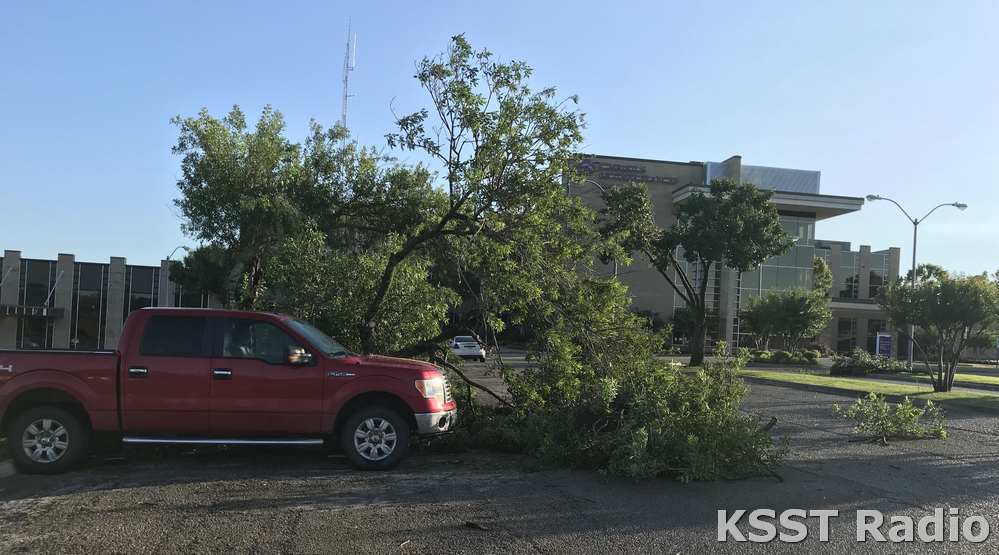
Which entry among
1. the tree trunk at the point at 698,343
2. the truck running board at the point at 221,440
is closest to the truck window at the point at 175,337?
the truck running board at the point at 221,440

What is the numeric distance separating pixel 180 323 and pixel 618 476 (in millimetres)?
5245

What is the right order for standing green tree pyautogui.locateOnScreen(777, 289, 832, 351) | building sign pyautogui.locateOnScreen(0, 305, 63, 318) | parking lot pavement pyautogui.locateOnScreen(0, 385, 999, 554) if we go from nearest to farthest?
1. parking lot pavement pyautogui.locateOnScreen(0, 385, 999, 554)
2. standing green tree pyautogui.locateOnScreen(777, 289, 832, 351)
3. building sign pyautogui.locateOnScreen(0, 305, 63, 318)

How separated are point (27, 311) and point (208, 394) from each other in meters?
47.1

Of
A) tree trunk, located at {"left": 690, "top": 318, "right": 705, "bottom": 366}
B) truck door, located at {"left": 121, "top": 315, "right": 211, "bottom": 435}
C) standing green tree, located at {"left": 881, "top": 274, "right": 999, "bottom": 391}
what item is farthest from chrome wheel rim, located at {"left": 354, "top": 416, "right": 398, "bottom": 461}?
tree trunk, located at {"left": 690, "top": 318, "right": 705, "bottom": 366}

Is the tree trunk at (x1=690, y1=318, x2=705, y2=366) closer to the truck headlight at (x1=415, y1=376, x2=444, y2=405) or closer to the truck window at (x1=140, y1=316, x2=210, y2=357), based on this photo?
the truck headlight at (x1=415, y1=376, x2=444, y2=405)

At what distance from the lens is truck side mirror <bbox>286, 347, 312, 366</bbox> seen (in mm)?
7905

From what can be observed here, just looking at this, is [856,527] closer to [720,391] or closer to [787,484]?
[787,484]

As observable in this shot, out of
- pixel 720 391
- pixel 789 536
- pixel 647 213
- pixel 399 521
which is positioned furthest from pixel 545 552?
pixel 647 213

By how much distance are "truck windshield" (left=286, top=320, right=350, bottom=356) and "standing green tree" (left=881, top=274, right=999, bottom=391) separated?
1921 centimetres

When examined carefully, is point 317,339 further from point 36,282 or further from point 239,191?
point 36,282

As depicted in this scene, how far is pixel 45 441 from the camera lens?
7.71m

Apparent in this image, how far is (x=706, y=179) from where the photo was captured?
5847 cm

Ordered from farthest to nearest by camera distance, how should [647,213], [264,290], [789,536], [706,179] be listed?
[706,179], [647,213], [264,290], [789,536]

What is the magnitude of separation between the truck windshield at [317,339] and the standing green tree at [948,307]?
19212mm
